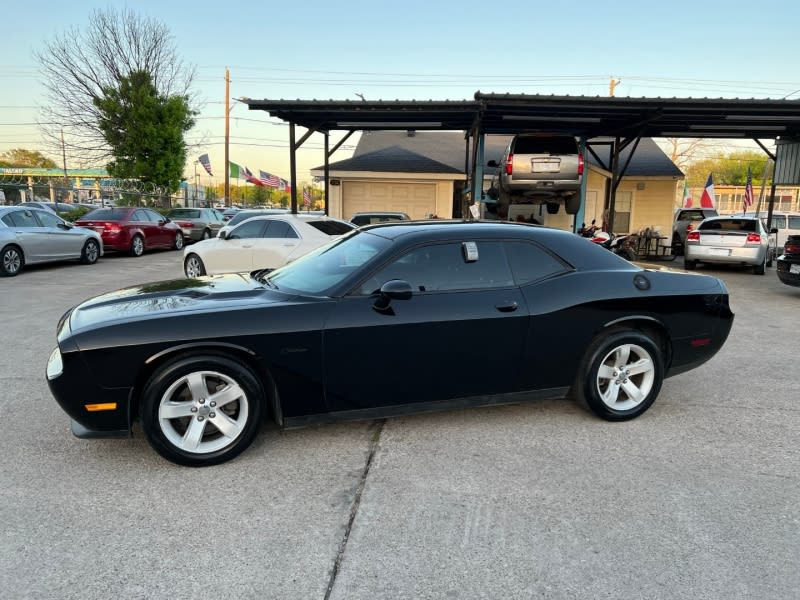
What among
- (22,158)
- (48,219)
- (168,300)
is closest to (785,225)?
(168,300)

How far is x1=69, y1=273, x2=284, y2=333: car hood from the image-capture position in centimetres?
326

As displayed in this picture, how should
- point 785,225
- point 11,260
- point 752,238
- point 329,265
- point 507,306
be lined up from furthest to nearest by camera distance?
point 785,225
point 752,238
point 11,260
point 329,265
point 507,306

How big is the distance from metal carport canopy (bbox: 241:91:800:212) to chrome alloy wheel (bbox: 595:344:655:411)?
9942 millimetres

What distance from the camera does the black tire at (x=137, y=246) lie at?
1615 cm

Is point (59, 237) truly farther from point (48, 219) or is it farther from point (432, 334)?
point (432, 334)

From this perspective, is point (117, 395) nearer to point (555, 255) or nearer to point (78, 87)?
point (555, 255)

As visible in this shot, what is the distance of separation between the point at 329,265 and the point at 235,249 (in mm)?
6507

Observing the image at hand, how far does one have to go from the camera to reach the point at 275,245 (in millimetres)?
9523

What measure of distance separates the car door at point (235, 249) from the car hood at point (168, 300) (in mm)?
5715

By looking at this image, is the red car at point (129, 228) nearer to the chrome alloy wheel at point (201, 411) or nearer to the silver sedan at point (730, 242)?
the chrome alloy wheel at point (201, 411)

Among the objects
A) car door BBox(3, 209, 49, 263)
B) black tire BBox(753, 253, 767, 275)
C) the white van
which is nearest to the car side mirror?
car door BBox(3, 209, 49, 263)

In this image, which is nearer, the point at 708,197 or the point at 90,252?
the point at 90,252

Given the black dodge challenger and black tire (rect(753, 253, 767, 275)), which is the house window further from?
the black dodge challenger

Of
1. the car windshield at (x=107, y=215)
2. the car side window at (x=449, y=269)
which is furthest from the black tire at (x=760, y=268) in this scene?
the car windshield at (x=107, y=215)
